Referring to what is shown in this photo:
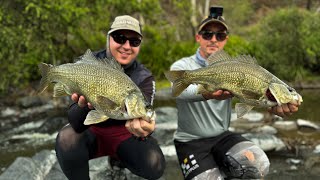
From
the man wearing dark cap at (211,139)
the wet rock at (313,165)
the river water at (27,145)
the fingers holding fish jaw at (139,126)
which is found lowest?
the river water at (27,145)

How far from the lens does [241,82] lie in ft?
11.0

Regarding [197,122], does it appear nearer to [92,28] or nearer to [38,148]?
[38,148]

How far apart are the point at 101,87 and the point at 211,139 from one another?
167 centimetres

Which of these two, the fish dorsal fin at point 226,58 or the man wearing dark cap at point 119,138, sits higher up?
the fish dorsal fin at point 226,58

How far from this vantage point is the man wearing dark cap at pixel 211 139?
4.14 metres

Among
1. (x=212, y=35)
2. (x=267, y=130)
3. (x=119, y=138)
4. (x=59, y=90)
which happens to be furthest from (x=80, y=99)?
(x=267, y=130)

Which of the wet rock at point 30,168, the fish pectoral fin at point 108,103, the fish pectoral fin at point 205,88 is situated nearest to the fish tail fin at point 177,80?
the fish pectoral fin at point 205,88

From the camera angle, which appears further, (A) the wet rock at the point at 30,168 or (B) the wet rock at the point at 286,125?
(B) the wet rock at the point at 286,125

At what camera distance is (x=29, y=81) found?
1380 centimetres

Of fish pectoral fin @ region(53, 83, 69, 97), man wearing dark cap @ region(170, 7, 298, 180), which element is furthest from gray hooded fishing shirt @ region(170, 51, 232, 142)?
A: fish pectoral fin @ region(53, 83, 69, 97)

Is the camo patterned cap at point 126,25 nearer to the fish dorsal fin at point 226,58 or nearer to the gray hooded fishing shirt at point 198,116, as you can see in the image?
the gray hooded fishing shirt at point 198,116

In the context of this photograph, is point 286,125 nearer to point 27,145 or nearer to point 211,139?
point 211,139

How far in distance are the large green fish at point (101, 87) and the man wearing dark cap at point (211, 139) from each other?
1135 mm

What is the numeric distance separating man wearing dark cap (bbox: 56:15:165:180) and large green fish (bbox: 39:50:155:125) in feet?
1.43
